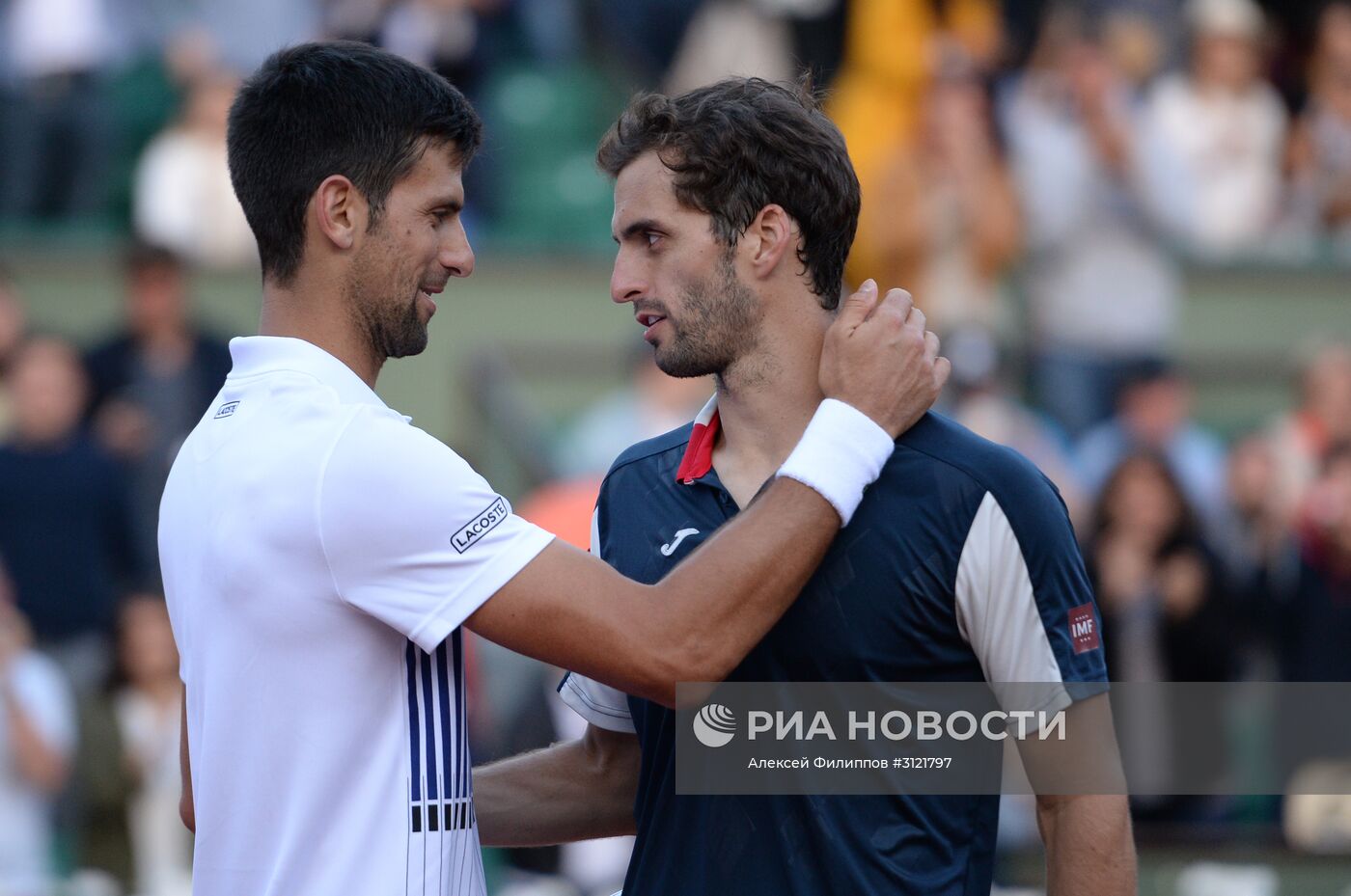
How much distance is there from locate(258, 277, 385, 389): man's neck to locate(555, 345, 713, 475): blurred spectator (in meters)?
3.94

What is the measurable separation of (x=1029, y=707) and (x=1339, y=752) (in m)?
4.63

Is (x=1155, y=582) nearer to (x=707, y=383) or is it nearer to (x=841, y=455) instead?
(x=707, y=383)

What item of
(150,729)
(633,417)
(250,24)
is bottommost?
(150,729)

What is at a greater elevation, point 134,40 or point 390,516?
point 134,40

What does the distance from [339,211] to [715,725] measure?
42.3 inches

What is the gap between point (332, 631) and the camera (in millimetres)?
2869

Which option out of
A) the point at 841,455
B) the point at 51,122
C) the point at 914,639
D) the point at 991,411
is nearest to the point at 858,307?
the point at 841,455

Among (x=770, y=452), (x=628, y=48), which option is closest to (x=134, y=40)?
(x=628, y=48)

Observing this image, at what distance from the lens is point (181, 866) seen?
6.85 metres

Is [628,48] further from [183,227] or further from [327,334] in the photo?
[327,334]

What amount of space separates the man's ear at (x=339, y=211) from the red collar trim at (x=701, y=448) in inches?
28.2

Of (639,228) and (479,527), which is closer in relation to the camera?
(479,527)

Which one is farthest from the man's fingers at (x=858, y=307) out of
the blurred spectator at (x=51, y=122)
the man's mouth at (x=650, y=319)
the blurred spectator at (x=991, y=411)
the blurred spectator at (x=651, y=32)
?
the blurred spectator at (x=51, y=122)

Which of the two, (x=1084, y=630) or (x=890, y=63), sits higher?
(x=890, y=63)
